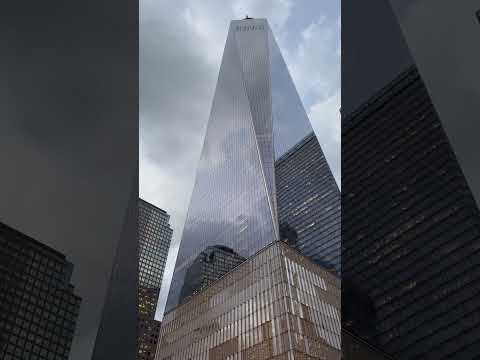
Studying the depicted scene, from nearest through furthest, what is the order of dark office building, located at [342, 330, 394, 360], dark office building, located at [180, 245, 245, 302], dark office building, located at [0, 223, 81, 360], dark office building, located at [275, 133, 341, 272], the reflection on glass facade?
1. the reflection on glass facade
2. dark office building, located at [342, 330, 394, 360]
3. dark office building, located at [0, 223, 81, 360]
4. dark office building, located at [180, 245, 245, 302]
5. dark office building, located at [275, 133, 341, 272]

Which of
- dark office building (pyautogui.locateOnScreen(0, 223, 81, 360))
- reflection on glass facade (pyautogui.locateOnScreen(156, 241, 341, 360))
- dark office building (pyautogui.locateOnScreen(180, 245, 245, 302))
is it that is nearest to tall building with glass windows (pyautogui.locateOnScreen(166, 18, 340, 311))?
dark office building (pyautogui.locateOnScreen(180, 245, 245, 302))

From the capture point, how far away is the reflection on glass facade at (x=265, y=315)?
75.2 metres

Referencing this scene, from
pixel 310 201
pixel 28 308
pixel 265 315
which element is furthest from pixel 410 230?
pixel 28 308

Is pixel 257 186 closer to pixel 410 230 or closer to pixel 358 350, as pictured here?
pixel 410 230

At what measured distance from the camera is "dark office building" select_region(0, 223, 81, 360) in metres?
96.0

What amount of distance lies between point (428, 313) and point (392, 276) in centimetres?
1415

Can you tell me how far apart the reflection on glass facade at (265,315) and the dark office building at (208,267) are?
31.7ft

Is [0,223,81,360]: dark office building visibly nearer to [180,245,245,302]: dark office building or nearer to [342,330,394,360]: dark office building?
[180,245,245,302]: dark office building

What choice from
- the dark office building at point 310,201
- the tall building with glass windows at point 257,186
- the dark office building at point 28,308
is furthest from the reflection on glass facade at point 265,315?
the dark office building at point 310,201

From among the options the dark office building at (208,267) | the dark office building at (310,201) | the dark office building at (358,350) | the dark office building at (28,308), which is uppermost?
the dark office building at (310,201)

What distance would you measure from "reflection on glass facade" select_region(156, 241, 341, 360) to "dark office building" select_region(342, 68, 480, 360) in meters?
19.4

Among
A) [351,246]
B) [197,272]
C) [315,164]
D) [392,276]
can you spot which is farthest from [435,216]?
[315,164]

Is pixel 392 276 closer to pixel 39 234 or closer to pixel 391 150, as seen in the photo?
pixel 391 150

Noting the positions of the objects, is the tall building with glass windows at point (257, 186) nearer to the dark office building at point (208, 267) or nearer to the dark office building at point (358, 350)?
the dark office building at point (208, 267)
